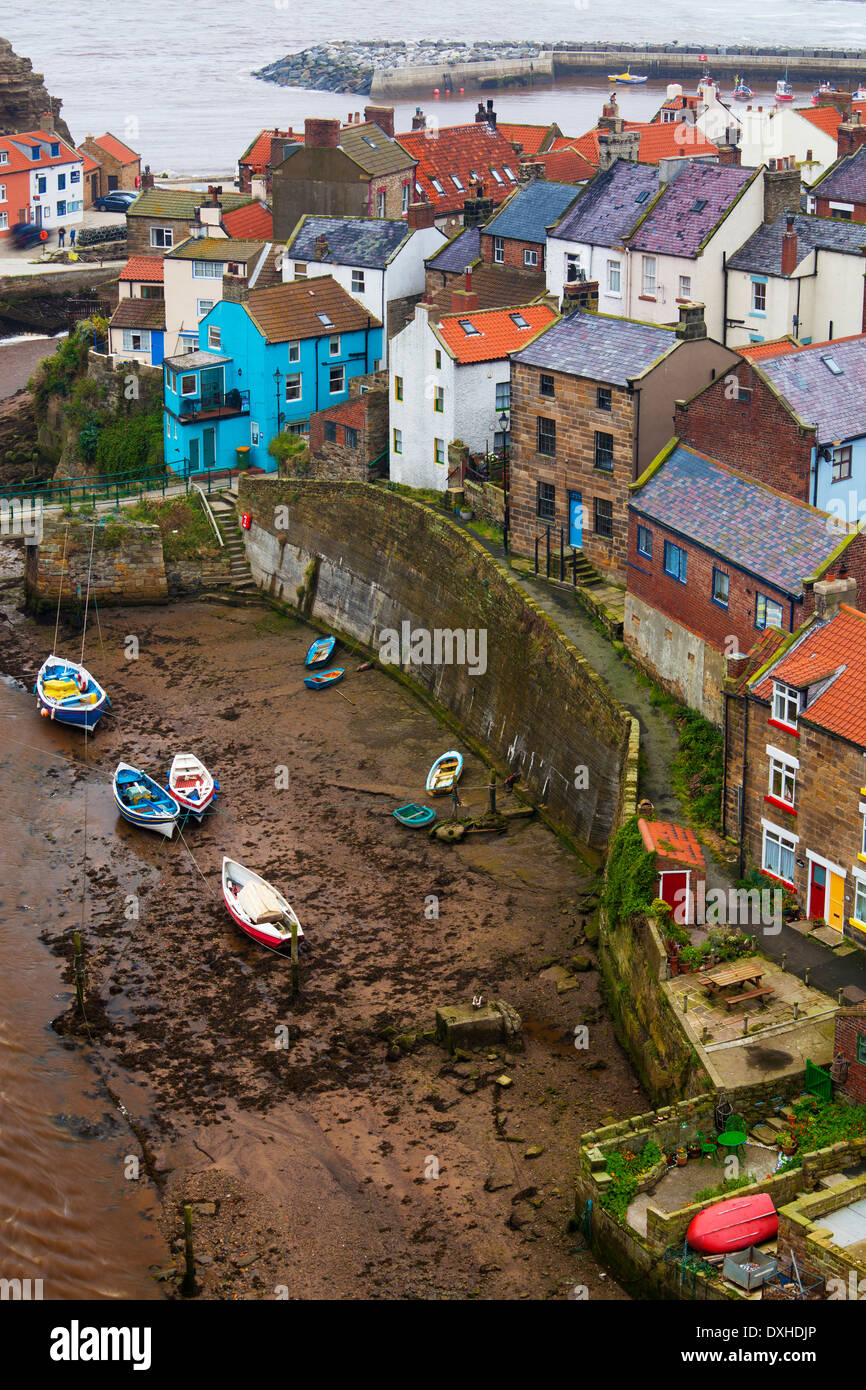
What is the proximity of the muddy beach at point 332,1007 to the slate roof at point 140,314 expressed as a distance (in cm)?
2104

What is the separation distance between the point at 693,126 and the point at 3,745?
4731 cm

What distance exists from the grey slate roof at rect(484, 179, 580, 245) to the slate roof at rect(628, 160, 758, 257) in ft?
17.1

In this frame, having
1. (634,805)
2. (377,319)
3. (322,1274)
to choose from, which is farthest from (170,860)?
(377,319)

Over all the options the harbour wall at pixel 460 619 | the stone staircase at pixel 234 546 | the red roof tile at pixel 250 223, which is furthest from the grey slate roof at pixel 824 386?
the red roof tile at pixel 250 223

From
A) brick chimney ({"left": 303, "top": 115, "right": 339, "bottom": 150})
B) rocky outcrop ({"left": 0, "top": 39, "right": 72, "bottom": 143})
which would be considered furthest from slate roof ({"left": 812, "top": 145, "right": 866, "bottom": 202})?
rocky outcrop ({"left": 0, "top": 39, "right": 72, "bottom": 143})

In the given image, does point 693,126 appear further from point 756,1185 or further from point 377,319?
point 756,1185

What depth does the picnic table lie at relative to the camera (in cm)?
3294

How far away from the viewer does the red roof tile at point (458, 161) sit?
265ft

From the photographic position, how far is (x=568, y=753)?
147 ft

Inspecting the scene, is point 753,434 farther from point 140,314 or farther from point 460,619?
point 140,314

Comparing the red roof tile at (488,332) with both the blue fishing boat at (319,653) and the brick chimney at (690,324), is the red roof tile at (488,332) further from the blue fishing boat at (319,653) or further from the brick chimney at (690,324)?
the blue fishing boat at (319,653)

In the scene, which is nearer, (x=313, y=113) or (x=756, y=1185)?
(x=756, y=1185)

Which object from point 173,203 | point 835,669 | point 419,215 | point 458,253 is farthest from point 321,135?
point 835,669

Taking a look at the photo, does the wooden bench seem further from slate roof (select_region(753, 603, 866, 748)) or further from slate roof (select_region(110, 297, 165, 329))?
slate roof (select_region(110, 297, 165, 329))
